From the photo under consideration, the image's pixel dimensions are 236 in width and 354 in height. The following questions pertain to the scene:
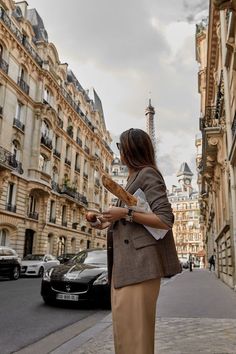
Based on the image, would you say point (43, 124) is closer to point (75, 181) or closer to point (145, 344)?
point (75, 181)

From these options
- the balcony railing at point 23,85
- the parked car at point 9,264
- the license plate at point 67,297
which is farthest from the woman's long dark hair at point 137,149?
the balcony railing at point 23,85

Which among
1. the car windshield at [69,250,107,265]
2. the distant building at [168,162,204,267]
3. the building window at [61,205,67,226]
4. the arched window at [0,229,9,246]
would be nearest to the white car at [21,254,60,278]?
the arched window at [0,229,9,246]

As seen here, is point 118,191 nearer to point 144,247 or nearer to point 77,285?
point 144,247

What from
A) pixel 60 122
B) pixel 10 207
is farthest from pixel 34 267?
pixel 60 122

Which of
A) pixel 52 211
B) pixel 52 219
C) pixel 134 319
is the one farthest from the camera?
pixel 52 211

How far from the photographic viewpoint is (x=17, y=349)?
5.07 meters

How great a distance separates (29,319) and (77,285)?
5.74 ft

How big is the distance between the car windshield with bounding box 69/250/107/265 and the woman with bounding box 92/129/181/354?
8322 millimetres

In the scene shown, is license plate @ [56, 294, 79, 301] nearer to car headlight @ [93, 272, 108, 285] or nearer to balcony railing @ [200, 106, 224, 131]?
car headlight @ [93, 272, 108, 285]

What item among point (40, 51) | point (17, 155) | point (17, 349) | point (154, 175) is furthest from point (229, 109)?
point (40, 51)

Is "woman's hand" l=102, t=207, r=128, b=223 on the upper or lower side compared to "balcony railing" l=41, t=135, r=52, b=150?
lower

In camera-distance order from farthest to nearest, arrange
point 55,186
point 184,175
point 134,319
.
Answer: point 184,175 → point 55,186 → point 134,319

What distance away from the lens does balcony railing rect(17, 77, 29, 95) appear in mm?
31528

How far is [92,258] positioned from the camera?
10.7 m
